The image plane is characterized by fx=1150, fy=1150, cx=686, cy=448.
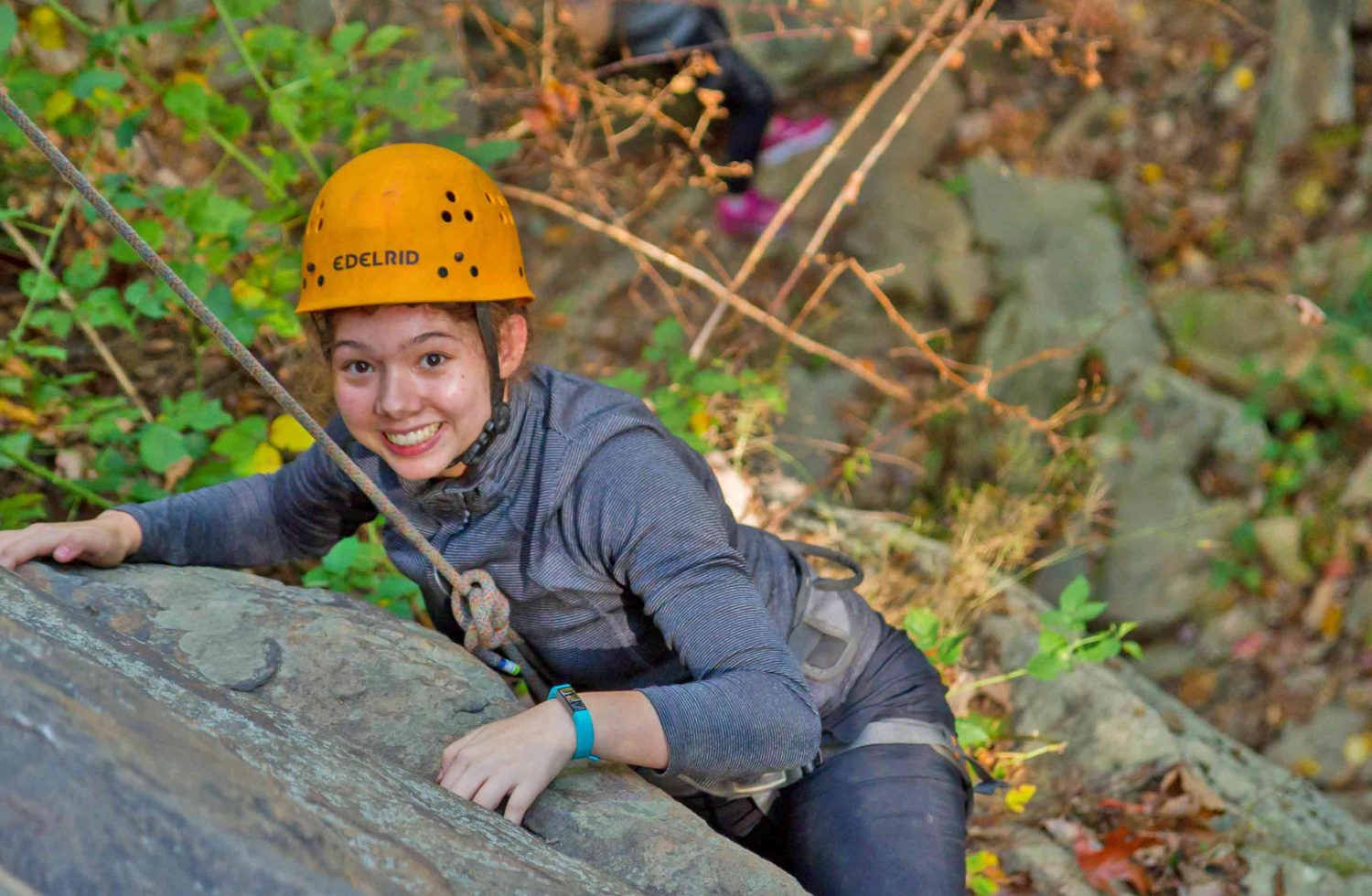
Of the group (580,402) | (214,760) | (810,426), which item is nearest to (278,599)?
(580,402)

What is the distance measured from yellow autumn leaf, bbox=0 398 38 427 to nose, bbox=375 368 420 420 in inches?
64.7

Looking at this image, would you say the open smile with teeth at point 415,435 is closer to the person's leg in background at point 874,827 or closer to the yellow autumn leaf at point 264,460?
the person's leg in background at point 874,827

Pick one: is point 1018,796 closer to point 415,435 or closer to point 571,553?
point 571,553

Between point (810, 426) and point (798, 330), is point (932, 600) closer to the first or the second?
point (810, 426)

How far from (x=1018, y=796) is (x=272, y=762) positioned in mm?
2293

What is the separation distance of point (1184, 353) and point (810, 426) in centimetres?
201

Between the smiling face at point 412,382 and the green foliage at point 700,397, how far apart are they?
1358 mm

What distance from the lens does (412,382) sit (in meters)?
1.93

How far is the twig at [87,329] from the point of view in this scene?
3055 mm

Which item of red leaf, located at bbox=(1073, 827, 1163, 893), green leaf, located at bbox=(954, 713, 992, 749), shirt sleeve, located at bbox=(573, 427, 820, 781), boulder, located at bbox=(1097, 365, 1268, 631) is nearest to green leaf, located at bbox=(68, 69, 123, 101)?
shirt sleeve, located at bbox=(573, 427, 820, 781)

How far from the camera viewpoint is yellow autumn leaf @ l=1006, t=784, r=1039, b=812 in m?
3.05

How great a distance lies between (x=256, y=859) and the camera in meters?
1.12

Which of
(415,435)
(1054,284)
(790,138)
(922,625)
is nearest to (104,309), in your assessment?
(415,435)

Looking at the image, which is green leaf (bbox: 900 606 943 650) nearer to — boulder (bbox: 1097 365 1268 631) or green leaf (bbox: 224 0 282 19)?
green leaf (bbox: 224 0 282 19)
